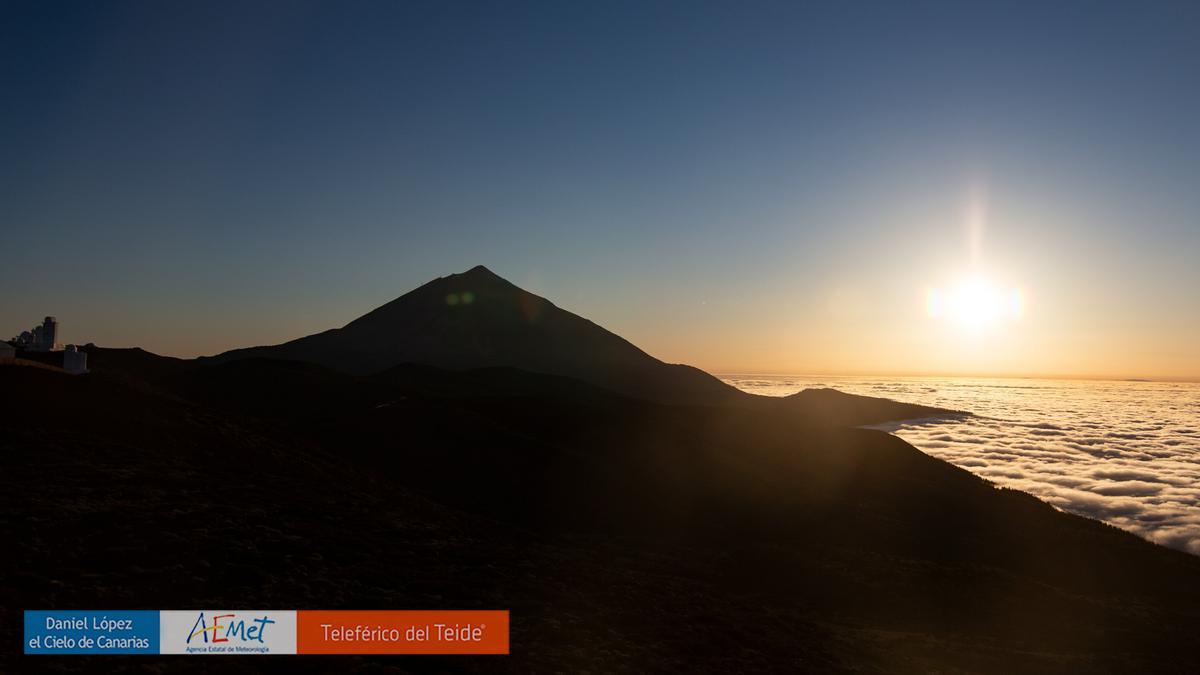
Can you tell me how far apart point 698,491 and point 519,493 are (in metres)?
9.35

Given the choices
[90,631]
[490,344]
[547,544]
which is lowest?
[547,544]

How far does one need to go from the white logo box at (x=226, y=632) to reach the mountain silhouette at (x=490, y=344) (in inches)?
4485

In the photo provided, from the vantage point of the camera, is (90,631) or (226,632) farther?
(226,632)

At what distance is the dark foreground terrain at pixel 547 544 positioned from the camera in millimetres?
11141

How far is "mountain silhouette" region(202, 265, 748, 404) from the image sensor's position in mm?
130000

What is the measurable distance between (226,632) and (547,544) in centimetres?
1060

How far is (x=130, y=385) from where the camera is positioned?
79.0 ft

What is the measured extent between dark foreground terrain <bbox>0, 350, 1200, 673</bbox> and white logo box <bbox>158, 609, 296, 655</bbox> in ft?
1.04

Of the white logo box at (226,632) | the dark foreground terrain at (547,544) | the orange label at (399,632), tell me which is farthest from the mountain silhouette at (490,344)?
the white logo box at (226,632)

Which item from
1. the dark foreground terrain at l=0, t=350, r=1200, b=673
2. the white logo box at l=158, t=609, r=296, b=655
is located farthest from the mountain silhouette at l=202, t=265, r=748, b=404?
the white logo box at l=158, t=609, r=296, b=655

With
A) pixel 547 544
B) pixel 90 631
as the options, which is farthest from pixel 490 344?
pixel 90 631

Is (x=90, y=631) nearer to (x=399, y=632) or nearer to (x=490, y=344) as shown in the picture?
(x=399, y=632)

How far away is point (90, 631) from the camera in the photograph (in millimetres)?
8859

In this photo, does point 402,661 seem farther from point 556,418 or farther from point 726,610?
point 556,418
